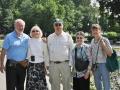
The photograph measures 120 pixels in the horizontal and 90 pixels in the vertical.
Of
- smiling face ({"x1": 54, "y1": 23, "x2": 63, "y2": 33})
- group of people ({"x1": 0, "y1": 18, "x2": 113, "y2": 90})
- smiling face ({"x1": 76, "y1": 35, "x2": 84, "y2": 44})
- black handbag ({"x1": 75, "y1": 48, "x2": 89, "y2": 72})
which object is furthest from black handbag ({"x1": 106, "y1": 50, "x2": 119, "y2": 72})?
smiling face ({"x1": 54, "y1": 23, "x2": 63, "y2": 33})

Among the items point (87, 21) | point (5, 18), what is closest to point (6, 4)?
point (5, 18)

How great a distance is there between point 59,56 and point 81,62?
0.52 meters

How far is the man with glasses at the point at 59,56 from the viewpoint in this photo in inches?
404

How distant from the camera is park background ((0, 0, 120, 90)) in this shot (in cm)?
5784

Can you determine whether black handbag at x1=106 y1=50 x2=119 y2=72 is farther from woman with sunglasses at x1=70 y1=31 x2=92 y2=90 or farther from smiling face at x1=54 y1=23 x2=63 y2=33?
smiling face at x1=54 y1=23 x2=63 y2=33

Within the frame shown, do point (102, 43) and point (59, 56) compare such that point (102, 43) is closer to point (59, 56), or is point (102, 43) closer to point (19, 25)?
point (59, 56)

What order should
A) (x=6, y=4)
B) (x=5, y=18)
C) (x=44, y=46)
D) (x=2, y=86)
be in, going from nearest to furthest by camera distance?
(x=44, y=46) < (x=2, y=86) < (x=5, y=18) < (x=6, y=4)

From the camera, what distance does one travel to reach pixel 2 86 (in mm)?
13922

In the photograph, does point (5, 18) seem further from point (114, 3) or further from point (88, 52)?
point (88, 52)

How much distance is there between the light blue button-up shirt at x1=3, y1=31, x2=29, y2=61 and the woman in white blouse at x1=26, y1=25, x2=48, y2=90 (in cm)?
14

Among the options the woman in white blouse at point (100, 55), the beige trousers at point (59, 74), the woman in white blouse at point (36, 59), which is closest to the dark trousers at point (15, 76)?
the woman in white blouse at point (36, 59)

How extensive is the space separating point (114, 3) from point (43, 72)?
46.7 m

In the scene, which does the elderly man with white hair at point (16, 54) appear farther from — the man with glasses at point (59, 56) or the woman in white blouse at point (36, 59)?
the man with glasses at point (59, 56)

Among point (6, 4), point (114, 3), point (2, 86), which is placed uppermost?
point (6, 4)
